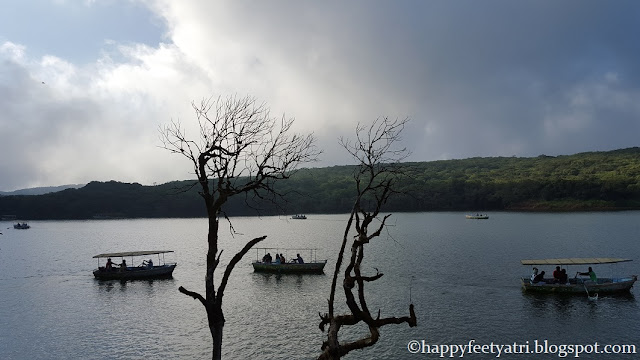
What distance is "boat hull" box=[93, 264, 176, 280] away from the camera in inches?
2179

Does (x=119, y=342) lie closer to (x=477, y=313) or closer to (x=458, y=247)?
(x=477, y=313)

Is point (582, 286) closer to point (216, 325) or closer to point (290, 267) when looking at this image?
point (290, 267)

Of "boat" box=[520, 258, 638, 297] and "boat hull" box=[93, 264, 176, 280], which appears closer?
"boat" box=[520, 258, 638, 297]

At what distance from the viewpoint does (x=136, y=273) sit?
55.3 metres

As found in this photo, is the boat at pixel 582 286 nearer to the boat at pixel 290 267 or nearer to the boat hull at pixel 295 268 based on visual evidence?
the boat hull at pixel 295 268

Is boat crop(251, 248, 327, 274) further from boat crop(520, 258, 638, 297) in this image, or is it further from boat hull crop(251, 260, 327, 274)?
boat crop(520, 258, 638, 297)

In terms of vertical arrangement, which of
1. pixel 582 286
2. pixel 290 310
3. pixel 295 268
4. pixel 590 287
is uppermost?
pixel 295 268

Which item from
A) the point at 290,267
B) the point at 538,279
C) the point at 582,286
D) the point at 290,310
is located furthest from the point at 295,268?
the point at 582,286

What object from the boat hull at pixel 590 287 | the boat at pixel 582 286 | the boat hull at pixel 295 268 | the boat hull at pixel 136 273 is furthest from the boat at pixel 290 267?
the boat hull at pixel 590 287

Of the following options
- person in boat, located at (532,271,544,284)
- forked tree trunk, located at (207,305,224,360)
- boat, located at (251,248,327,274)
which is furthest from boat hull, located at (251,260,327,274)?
forked tree trunk, located at (207,305,224,360)

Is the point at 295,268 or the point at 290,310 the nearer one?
the point at 290,310

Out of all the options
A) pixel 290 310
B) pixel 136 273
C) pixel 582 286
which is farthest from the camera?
pixel 136 273

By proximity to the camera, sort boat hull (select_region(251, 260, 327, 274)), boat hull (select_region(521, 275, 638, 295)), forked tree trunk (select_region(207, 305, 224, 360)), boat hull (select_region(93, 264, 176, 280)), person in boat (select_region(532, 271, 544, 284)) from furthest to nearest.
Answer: boat hull (select_region(93, 264, 176, 280)) → boat hull (select_region(251, 260, 327, 274)) → person in boat (select_region(532, 271, 544, 284)) → boat hull (select_region(521, 275, 638, 295)) → forked tree trunk (select_region(207, 305, 224, 360))

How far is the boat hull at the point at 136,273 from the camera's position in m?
55.3
